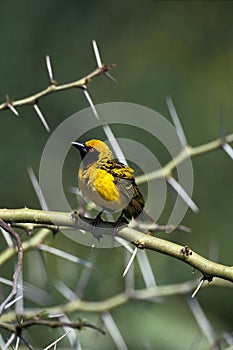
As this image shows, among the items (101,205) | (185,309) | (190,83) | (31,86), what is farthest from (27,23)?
(101,205)

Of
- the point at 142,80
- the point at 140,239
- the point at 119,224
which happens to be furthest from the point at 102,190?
the point at 142,80

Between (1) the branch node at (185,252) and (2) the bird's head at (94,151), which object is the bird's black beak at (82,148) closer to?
(2) the bird's head at (94,151)

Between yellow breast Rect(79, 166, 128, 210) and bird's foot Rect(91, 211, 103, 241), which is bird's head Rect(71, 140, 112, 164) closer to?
yellow breast Rect(79, 166, 128, 210)

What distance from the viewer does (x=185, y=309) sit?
5785 mm

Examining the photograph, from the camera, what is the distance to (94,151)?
8.90 feet

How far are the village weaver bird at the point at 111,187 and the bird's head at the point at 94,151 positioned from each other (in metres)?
0.08

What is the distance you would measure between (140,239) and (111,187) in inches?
19.0

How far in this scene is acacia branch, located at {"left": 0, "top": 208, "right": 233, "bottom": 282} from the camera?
193 cm

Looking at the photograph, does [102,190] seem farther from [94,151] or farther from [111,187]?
[94,151]

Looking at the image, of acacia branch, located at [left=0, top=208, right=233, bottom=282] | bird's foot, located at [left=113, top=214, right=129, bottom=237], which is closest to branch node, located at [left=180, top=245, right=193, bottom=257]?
acacia branch, located at [left=0, top=208, right=233, bottom=282]

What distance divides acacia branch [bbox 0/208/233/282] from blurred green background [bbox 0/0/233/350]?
10.5 ft

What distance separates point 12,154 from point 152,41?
265 centimetres

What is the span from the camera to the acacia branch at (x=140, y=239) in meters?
1.93

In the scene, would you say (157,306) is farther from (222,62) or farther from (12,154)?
(222,62)
